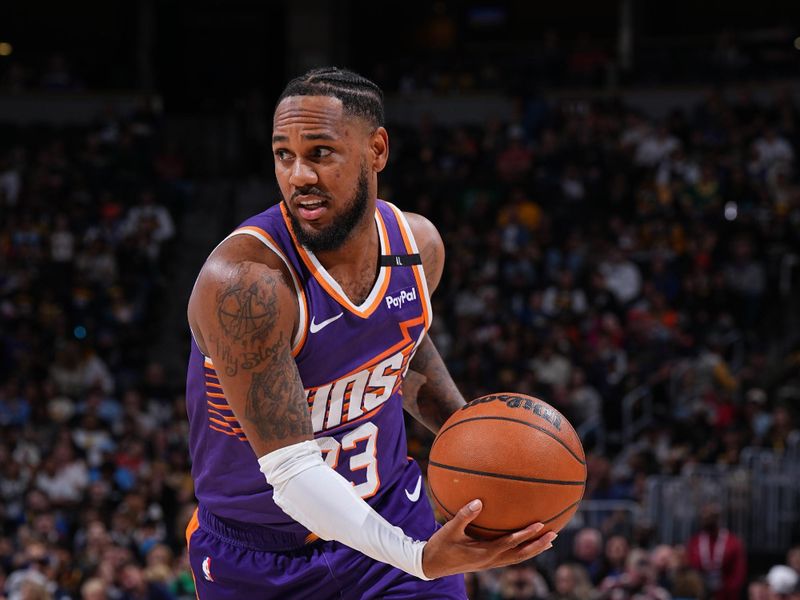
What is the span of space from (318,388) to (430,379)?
31.2 inches

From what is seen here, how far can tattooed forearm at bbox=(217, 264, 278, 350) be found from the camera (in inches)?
122

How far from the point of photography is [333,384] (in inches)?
134

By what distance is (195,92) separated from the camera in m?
20.1

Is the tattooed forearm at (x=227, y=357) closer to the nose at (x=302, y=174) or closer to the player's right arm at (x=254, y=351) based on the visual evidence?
the player's right arm at (x=254, y=351)

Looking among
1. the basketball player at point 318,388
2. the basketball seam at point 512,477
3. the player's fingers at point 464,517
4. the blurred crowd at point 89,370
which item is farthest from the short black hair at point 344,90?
the blurred crowd at point 89,370

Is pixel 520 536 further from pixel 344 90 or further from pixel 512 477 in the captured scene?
pixel 344 90

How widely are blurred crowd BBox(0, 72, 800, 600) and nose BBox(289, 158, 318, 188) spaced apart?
586cm

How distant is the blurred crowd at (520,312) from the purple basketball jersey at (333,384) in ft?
17.2

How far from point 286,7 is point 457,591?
17328 millimetres

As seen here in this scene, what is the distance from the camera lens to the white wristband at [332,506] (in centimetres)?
309

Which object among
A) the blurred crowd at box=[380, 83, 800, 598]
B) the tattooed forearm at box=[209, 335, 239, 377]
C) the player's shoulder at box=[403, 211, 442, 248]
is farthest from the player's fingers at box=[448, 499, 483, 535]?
the blurred crowd at box=[380, 83, 800, 598]

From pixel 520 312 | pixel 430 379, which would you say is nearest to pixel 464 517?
pixel 430 379

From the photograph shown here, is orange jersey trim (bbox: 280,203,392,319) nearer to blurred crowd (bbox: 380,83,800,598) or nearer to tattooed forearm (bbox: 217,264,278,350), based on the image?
tattooed forearm (bbox: 217,264,278,350)

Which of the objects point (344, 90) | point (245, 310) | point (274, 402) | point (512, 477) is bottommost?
point (512, 477)
